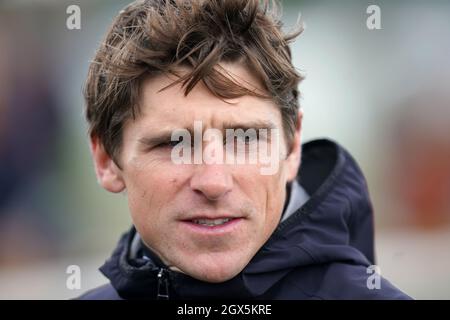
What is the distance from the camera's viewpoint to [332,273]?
2.12 meters

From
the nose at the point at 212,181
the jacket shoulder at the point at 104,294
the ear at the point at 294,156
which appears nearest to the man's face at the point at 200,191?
the nose at the point at 212,181

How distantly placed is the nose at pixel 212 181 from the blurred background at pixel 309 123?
4416 millimetres

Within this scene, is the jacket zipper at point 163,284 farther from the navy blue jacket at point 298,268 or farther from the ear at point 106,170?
the ear at point 106,170

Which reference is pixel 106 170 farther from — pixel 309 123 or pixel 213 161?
pixel 309 123

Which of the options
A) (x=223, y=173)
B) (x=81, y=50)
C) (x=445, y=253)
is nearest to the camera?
(x=223, y=173)

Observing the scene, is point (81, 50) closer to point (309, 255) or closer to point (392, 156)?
point (392, 156)

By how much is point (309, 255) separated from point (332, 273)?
96 mm

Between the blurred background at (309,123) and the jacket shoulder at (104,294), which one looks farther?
the blurred background at (309,123)

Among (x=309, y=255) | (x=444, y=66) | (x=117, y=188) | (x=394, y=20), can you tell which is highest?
(x=394, y=20)

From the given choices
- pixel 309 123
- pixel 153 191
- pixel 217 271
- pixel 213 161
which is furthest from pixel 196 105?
pixel 309 123

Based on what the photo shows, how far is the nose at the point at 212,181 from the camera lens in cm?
196

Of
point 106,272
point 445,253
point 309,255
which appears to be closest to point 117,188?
point 106,272

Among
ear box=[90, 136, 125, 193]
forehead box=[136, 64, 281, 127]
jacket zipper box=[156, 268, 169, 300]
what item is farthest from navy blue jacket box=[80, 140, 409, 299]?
forehead box=[136, 64, 281, 127]

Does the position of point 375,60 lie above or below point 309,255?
above
